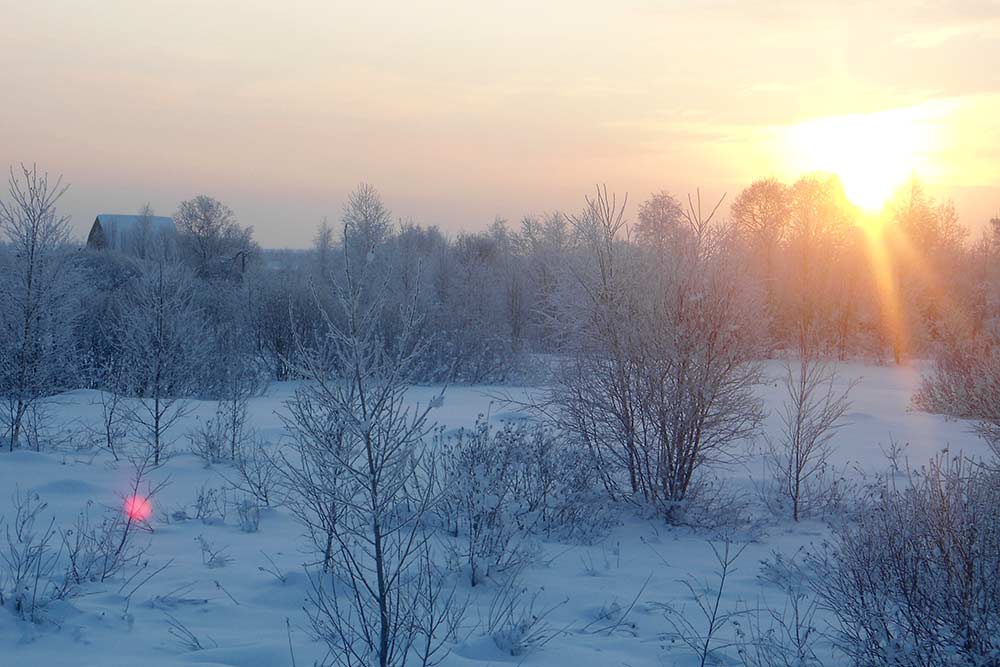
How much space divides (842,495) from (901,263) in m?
28.9

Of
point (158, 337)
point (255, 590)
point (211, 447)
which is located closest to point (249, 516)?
point (255, 590)

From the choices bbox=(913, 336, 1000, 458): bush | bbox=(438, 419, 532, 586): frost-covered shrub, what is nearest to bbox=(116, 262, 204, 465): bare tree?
bbox=(438, 419, 532, 586): frost-covered shrub

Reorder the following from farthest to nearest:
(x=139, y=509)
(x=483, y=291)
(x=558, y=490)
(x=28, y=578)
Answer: (x=483, y=291) → (x=558, y=490) → (x=139, y=509) → (x=28, y=578)

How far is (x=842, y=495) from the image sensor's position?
894 centimetres

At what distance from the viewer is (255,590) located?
586cm

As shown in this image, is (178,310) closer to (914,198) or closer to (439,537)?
(439,537)

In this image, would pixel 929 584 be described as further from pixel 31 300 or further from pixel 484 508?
pixel 31 300

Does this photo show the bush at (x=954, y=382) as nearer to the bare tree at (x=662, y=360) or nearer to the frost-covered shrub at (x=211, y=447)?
the bare tree at (x=662, y=360)

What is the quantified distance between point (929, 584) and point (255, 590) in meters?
4.26

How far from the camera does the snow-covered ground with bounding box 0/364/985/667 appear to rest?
4805mm

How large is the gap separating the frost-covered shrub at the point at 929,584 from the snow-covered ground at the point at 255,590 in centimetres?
110

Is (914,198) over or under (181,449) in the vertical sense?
over

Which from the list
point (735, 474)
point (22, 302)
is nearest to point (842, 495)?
point (735, 474)

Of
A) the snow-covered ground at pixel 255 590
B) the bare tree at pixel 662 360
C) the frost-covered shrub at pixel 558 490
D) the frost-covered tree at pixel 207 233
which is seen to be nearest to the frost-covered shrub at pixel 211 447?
the snow-covered ground at pixel 255 590
